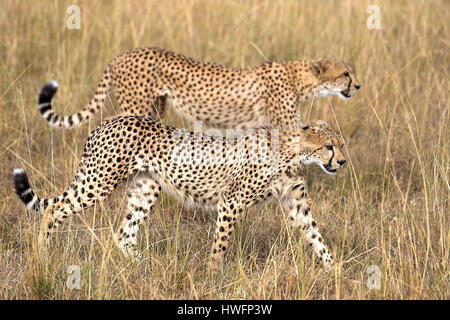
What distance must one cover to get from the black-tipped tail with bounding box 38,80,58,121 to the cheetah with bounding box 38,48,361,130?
1.72ft

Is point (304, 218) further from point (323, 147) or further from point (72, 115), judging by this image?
point (72, 115)

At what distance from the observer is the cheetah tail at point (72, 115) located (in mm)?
4602

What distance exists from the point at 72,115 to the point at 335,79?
181 cm

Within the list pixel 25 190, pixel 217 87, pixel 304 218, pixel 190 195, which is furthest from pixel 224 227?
pixel 217 87

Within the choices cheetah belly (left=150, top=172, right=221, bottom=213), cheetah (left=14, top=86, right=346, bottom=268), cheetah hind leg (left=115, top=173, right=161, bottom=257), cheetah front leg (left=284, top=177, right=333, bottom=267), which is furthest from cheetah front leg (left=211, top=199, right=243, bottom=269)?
cheetah hind leg (left=115, top=173, right=161, bottom=257)

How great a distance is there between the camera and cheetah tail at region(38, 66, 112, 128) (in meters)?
4.60

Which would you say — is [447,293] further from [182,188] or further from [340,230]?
[182,188]

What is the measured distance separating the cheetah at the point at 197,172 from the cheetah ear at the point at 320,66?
118 centimetres

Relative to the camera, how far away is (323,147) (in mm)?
4090

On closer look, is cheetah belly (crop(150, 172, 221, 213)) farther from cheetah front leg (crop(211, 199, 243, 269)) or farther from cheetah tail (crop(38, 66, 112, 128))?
cheetah tail (crop(38, 66, 112, 128))

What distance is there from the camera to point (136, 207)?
4.24 m

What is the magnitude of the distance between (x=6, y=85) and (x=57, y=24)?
912mm

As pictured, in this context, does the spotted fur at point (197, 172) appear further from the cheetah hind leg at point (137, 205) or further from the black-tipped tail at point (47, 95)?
the black-tipped tail at point (47, 95)
